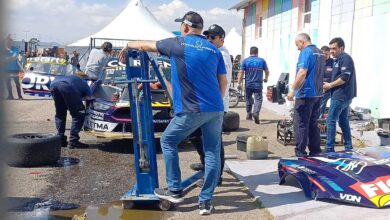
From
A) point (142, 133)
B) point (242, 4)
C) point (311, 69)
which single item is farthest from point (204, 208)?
point (242, 4)

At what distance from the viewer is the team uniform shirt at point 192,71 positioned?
4.50 m

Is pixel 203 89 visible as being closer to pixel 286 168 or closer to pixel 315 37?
pixel 286 168

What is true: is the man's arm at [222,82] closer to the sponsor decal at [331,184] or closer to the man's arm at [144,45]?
the man's arm at [144,45]

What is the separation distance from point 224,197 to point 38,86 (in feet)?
37.5

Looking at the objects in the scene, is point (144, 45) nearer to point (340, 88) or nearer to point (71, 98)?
point (71, 98)

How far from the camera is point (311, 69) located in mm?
6543

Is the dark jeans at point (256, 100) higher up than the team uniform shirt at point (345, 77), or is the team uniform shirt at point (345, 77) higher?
the team uniform shirt at point (345, 77)

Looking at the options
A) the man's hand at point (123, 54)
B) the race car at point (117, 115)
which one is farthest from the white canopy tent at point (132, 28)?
the man's hand at point (123, 54)

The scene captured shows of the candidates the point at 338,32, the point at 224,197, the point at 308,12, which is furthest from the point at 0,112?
the point at 308,12

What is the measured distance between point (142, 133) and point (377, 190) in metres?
2.50

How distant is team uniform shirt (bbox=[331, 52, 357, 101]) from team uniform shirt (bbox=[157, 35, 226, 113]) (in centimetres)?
339

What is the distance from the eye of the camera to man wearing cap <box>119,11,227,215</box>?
4508 mm

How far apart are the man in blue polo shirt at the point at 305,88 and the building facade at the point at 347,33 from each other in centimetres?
420

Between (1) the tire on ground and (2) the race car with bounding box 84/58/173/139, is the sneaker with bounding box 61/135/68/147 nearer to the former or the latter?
(2) the race car with bounding box 84/58/173/139
